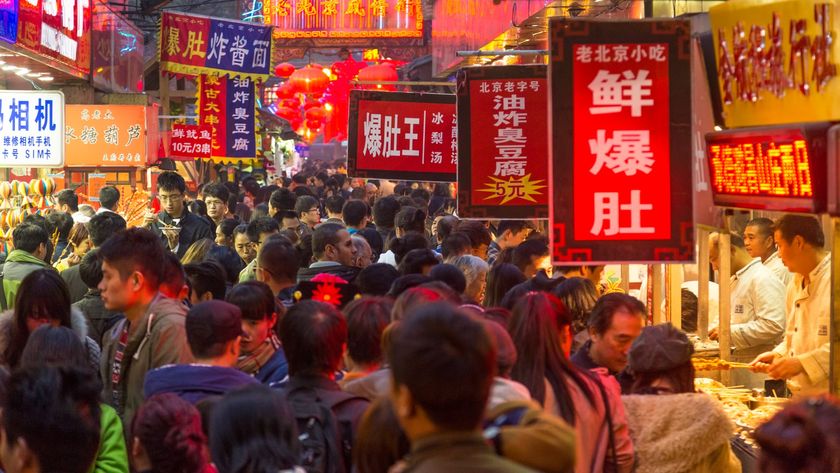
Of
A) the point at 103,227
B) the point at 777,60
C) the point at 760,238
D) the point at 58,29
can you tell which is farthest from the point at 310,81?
the point at 777,60

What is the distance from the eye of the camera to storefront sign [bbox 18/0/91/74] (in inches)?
536

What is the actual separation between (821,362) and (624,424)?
279cm

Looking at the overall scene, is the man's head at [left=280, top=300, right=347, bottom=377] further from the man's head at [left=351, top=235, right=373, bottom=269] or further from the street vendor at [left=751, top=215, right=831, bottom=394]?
the man's head at [left=351, top=235, right=373, bottom=269]

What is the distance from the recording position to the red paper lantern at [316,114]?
30.3 metres

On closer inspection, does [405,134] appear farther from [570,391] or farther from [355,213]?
[570,391]

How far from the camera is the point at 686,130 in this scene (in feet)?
22.0

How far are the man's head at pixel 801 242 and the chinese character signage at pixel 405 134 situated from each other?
5.47m

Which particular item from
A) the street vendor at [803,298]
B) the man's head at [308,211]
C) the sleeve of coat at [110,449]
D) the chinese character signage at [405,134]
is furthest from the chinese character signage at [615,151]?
the man's head at [308,211]

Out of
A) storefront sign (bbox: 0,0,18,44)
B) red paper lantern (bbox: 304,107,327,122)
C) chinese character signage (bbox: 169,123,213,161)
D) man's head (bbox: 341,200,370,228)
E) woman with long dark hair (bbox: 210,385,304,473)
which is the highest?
red paper lantern (bbox: 304,107,327,122)

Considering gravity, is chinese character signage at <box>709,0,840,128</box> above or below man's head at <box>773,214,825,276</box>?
→ above

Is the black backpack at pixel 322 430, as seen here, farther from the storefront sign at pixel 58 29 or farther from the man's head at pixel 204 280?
the storefront sign at pixel 58 29

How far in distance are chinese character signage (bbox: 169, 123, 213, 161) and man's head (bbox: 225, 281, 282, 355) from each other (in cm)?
1621

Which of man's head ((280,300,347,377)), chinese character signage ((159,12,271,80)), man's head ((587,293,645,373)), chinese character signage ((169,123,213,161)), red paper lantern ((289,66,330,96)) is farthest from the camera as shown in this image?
red paper lantern ((289,66,330,96))

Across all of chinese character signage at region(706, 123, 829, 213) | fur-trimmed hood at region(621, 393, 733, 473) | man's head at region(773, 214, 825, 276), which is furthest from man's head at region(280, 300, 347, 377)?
man's head at region(773, 214, 825, 276)
